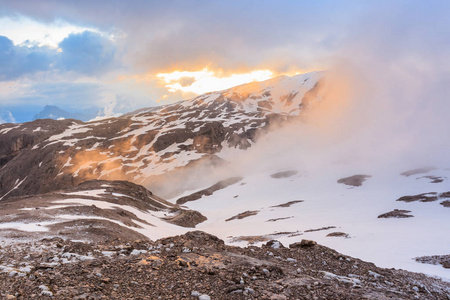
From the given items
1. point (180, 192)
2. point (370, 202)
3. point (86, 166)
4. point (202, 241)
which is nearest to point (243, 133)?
point (180, 192)

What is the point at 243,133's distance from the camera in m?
172

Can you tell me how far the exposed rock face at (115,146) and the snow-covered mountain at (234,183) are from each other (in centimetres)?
58

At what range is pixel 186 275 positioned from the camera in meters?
9.70

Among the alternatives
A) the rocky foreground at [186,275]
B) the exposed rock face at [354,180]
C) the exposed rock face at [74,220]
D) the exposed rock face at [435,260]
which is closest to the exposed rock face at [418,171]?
the exposed rock face at [354,180]

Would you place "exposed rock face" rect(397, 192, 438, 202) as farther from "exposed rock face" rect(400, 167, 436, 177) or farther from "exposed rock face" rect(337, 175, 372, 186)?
"exposed rock face" rect(400, 167, 436, 177)

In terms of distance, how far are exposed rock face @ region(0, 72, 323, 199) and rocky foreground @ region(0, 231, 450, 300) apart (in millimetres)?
114709

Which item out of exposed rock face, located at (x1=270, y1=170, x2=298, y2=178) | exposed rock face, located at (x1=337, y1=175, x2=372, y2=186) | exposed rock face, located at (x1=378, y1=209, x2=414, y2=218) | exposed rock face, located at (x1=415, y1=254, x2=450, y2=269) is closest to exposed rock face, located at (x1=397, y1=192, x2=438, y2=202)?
exposed rock face, located at (x1=378, y1=209, x2=414, y2=218)

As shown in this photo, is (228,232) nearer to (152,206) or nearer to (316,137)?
(152,206)

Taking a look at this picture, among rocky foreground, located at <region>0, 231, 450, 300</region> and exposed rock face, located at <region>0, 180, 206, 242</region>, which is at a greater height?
exposed rock face, located at <region>0, 180, 206, 242</region>

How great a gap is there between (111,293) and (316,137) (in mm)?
181432

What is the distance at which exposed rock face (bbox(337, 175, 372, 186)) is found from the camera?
85.6 metres

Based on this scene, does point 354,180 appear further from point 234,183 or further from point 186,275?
point 186,275

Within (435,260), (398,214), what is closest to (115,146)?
(398,214)

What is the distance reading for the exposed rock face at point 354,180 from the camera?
281 ft
